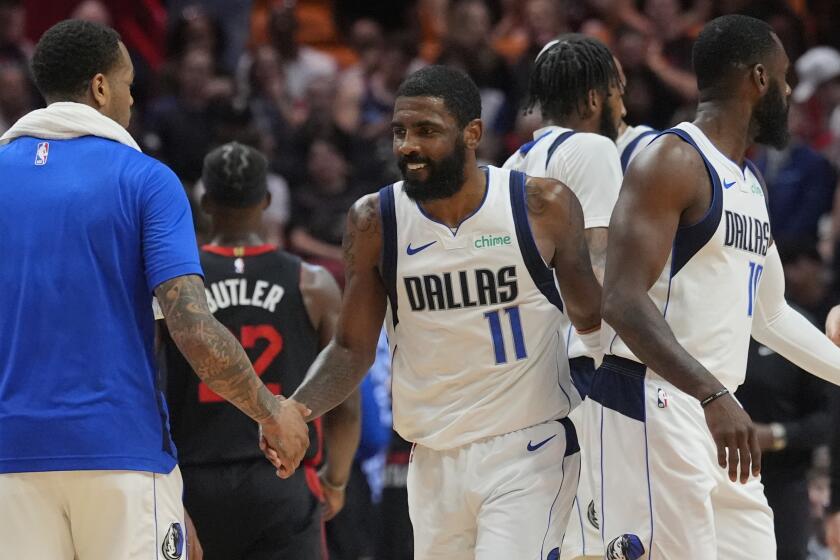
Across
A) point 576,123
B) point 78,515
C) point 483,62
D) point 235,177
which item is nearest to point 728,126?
point 576,123

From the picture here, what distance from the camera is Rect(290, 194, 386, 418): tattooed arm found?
205 inches

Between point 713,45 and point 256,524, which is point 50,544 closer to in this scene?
point 256,524

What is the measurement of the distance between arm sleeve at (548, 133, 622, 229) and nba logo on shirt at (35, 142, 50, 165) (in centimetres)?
232

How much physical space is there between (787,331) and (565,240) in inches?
42.5

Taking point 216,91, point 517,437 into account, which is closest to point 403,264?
point 517,437

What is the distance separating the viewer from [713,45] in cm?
508

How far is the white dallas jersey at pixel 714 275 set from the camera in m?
4.84

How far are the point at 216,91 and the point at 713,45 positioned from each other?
750 centimetres

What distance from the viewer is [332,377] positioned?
529cm

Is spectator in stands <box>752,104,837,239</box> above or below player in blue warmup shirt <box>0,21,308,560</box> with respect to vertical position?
below

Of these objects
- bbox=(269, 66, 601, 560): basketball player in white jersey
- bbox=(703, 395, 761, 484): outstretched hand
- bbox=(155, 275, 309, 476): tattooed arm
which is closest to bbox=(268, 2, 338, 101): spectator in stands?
bbox=(269, 66, 601, 560): basketball player in white jersey

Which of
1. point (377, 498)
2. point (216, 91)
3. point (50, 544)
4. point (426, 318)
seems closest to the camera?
point (50, 544)

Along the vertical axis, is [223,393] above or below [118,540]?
above

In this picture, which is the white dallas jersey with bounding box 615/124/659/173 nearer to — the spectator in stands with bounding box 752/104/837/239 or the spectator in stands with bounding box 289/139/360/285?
the spectator in stands with bounding box 752/104/837/239
